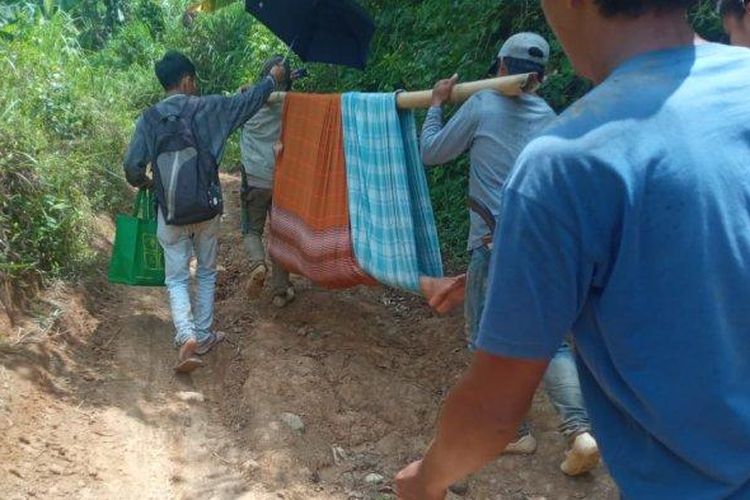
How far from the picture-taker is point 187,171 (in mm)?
4707

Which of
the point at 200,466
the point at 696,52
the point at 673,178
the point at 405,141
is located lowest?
the point at 200,466

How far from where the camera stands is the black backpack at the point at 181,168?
15.4ft

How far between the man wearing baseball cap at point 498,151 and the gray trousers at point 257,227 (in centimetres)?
195

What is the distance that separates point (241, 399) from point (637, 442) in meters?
3.55

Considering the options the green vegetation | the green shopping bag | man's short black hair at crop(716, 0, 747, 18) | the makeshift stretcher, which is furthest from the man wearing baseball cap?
the green shopping bag

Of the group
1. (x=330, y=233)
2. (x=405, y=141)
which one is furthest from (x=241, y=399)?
(x=405, y=141)

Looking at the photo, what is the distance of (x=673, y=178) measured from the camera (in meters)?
1.06

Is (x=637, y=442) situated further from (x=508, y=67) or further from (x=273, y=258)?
(x=273, y=258)

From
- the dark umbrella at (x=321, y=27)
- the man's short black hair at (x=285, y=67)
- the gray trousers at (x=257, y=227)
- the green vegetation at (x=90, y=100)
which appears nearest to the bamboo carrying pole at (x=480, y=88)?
the dark umbrella at (x=321, y=27)

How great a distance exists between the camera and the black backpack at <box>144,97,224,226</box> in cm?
470

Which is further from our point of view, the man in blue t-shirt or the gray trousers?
the gray trousers

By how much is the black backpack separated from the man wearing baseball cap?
5.08 ft

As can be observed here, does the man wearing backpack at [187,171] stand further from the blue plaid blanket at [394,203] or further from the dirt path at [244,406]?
the blue plaid blanket at [394,203]

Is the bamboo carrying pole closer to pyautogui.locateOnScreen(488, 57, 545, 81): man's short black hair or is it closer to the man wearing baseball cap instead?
the man wearing baseball cap
